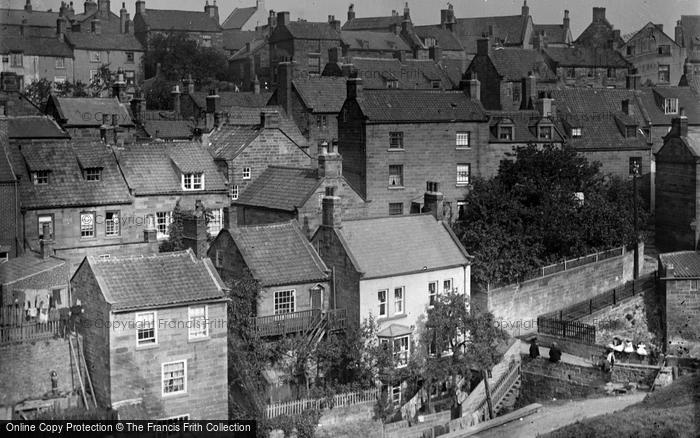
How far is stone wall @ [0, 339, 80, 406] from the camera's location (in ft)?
111

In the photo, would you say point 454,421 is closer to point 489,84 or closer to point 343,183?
point 343,183

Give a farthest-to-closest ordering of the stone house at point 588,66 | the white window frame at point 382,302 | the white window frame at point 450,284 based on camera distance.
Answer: the stone house at point 588,66 → the white window frame at point 450,284 → the white window frame at point 382,302

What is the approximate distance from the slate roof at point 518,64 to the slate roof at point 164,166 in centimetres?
2761

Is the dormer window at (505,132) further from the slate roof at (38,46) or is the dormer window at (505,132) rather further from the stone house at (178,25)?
the stone house at (178,25)

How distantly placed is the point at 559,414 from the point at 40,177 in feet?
76.9

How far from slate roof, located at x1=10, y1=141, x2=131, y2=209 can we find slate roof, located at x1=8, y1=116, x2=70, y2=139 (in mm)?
8829

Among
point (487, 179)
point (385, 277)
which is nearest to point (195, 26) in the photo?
point (487, 179)

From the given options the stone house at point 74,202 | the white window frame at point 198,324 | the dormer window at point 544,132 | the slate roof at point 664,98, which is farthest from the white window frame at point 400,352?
the slate roof at point 664,98

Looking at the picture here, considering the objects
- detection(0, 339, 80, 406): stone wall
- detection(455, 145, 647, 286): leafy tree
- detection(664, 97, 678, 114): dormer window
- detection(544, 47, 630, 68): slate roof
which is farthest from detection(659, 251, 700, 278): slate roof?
detection(544, 47, 630, 68): slate roof

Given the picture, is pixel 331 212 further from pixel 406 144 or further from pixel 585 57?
pixel 585 57

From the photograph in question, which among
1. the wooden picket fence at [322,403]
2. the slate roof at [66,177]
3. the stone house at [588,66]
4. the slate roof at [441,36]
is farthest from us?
the slate roof at [441,36]

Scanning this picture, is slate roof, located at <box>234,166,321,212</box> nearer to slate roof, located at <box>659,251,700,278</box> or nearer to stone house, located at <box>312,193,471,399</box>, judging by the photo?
stone house, located at <box>312,193,471,399</box>

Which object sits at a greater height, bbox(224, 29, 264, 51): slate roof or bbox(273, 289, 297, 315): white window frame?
bbox(224, 29, 264, 51): slate roof

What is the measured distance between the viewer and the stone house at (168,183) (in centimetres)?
4847
